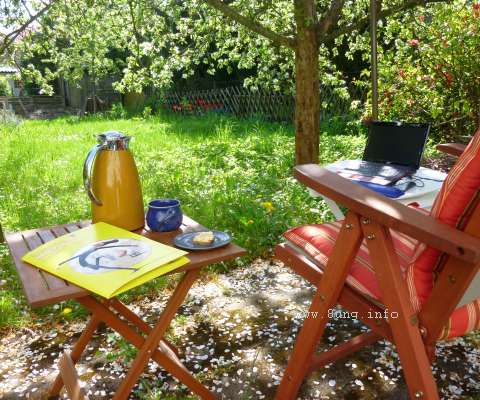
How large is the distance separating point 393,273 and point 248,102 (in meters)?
7.81

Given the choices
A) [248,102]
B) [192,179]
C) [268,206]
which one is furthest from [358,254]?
[248,102]

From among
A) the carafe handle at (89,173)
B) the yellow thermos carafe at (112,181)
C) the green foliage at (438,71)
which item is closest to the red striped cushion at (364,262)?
the yellow thermos carafe at (112,181)

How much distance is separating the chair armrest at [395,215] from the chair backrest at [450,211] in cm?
4

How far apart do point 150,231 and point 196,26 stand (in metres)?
3.52

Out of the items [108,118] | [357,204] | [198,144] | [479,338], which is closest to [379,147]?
[479,338]

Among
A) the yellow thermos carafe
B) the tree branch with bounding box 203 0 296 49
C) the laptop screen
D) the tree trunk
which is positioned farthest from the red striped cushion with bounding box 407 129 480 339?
the tree branch with bounding box 203 0 296 49

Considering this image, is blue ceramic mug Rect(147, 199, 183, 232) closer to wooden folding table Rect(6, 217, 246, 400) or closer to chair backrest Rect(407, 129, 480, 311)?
wooden folding table Rect(6, 217, 246, 400)

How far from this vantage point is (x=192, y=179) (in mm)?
Answer: 3920

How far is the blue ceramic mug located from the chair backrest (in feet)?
2.20

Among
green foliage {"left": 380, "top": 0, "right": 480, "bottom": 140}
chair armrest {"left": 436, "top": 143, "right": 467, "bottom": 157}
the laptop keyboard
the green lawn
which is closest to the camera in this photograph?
chair armrest {"left": 436, "top": 143, "right": 467, "bottom": 157}

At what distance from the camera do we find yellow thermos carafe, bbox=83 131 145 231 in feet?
4.37

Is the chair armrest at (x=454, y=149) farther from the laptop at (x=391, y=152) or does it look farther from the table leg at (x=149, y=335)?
the table leg at (x=149, y=335)

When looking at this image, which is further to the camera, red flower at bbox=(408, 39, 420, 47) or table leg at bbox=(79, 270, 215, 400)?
A: red flower at bbox=(408, 39, 420, 47)

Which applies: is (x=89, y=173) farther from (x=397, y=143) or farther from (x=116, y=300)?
(x=397, y=143)
